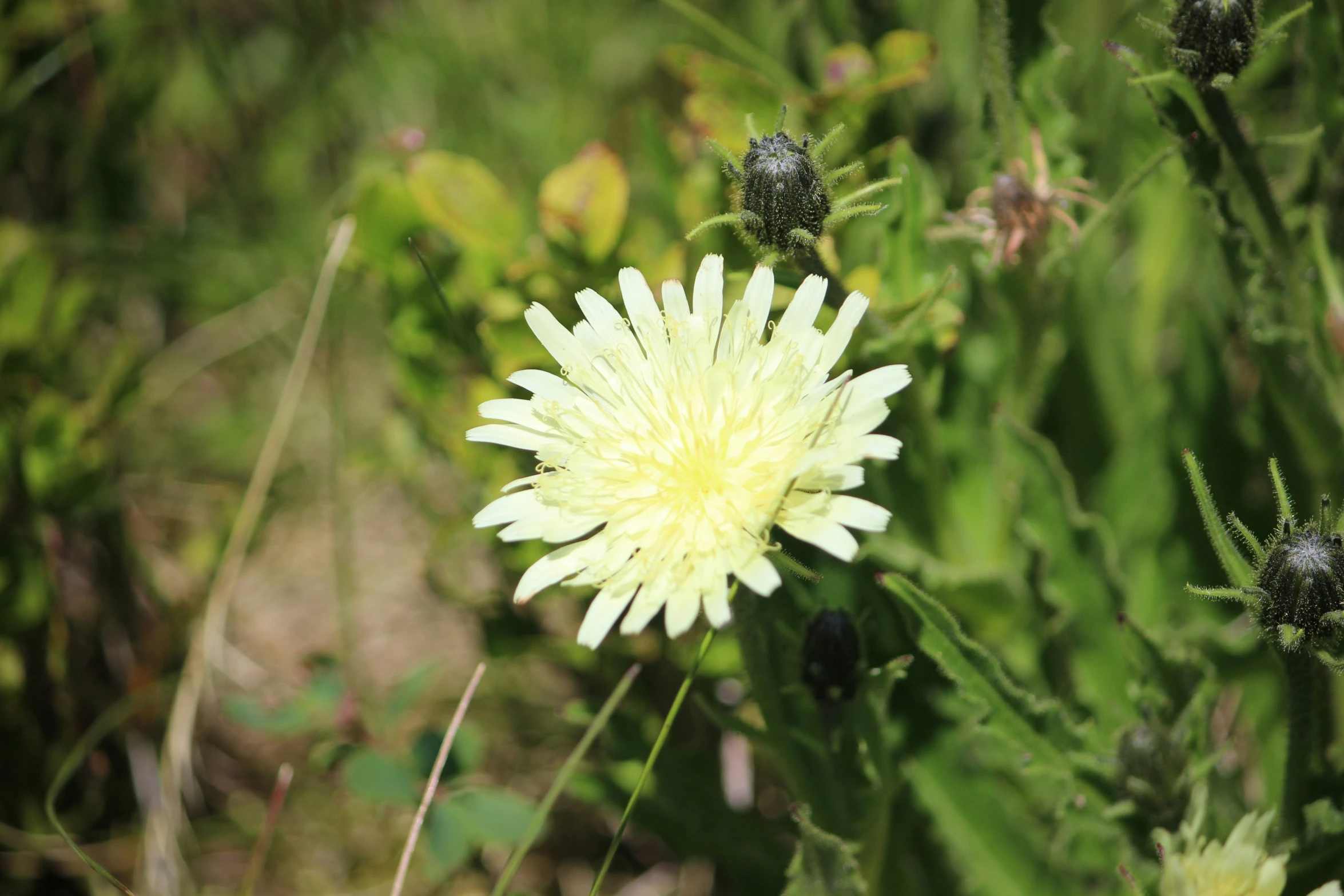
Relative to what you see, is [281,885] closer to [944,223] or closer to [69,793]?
[69,793]

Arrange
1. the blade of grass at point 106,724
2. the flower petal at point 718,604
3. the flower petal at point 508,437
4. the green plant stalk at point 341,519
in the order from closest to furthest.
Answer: the flower petal at point 718,604, the flower petal at point 508,437, the blade of grass at point 106,724, the green plant stalk at point 341,519

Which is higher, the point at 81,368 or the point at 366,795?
the point at 81,368

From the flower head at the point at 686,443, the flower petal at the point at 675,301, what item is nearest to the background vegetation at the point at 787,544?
the flower head at the point at 686,443

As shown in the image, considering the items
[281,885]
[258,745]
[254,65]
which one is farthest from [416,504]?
[254,65]

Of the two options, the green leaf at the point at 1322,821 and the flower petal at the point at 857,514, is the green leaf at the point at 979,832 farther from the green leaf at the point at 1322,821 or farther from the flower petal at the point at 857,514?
the flower petal at the point at 857,514

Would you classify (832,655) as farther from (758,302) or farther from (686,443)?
(758,302)

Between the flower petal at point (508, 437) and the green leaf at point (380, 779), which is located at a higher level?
the flower petal at point (508, 437)

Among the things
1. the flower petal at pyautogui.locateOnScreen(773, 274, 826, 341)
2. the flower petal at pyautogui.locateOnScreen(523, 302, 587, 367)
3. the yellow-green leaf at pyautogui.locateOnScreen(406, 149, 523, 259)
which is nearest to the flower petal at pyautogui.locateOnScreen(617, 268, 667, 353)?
the flower petal at pyautogui.locateOnScreen(523, 302, 587, 367)
